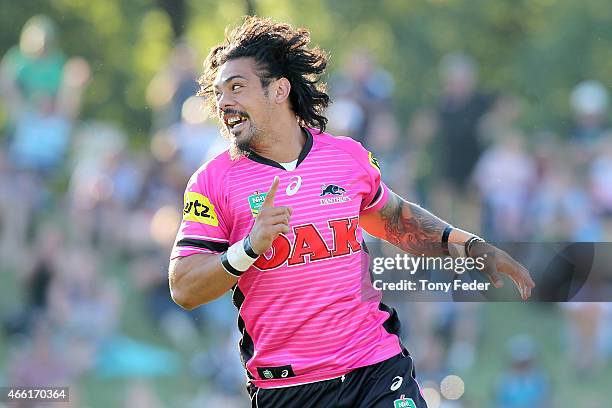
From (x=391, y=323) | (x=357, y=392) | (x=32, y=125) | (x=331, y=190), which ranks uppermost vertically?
(x=32, y=125)

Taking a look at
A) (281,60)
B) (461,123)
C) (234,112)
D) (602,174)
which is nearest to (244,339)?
(234,112)

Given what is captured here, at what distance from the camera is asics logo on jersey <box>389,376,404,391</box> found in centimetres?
436

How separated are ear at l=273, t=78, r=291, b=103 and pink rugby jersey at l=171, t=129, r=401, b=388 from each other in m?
0.29

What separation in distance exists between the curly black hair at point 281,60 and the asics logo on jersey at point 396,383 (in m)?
1.12

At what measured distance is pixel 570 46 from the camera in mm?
7941

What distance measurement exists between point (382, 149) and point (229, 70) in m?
3.82

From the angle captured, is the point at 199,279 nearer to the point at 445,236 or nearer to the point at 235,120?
the point at 235,120

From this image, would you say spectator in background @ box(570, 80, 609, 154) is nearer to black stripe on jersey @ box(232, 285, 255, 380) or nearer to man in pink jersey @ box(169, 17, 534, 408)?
man in pink jersey @ box(169, 17, 534, 408)

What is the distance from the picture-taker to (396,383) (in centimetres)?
438

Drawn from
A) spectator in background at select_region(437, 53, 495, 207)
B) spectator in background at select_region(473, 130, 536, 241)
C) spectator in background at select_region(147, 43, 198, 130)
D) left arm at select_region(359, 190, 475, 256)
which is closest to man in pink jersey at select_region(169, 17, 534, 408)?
left arm at select_region(359, 190, 475, 256)

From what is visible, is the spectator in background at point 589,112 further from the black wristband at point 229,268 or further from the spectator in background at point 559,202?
the black wristband at point 229,268

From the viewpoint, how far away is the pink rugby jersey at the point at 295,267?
4270 mm

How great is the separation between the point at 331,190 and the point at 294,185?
0.16m

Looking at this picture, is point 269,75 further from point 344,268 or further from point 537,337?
point 537,337
